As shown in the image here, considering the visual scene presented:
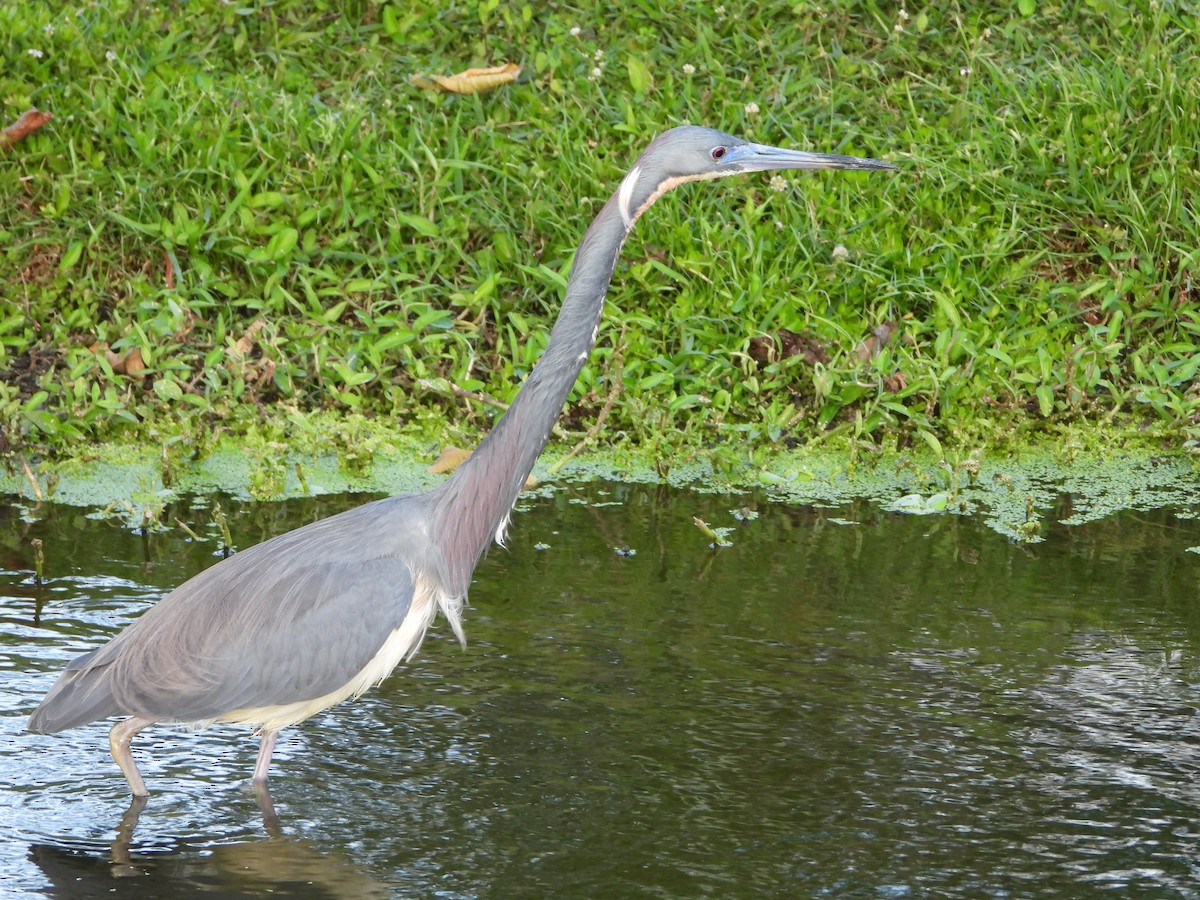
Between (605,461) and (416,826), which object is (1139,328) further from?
(416,826)

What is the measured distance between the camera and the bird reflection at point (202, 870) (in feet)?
11.5

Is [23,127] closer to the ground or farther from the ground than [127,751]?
farther from the ground

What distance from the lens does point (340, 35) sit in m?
8.45

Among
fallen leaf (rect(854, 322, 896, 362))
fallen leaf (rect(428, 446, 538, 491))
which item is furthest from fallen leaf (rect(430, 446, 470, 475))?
fallen leaf (rect(854, 322, 896, 362))

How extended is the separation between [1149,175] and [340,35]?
385cm

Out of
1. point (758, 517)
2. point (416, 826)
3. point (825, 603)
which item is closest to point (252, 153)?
point (758, 517)

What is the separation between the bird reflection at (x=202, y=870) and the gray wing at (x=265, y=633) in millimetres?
312

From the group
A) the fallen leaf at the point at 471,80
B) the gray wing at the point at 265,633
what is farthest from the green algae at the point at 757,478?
the fallen leaf at the point at 471,80

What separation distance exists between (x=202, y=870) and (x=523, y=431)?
4.09 ft

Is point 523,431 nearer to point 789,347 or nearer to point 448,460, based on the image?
point 448,460

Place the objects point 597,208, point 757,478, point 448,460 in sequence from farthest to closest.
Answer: point 597,208, point 757,478, point 448,460

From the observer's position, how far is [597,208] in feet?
24.0

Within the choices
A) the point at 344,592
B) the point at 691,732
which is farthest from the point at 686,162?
A: the point at 691,732

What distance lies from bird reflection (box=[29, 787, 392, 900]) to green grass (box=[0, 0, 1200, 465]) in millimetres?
2611
